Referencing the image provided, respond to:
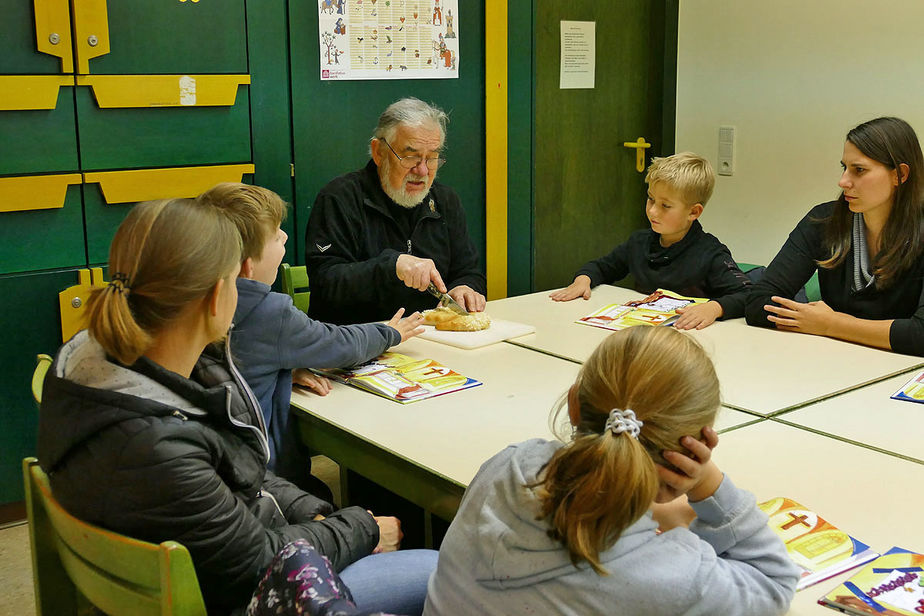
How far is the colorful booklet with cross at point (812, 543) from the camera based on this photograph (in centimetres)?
137

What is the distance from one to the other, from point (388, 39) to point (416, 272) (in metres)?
1.49

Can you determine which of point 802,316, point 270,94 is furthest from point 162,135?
point 802,316

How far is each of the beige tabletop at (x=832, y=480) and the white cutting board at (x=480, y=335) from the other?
33.9 inches

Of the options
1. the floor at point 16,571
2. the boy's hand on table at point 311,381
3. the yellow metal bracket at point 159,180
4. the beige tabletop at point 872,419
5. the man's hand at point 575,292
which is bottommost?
the floor at point 16,571

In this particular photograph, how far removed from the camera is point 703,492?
4.32 ft

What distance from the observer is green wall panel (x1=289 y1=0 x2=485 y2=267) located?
12.1ft

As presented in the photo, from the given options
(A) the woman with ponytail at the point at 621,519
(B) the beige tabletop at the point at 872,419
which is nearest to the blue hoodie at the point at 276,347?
(A) the woman with ponytail at the point at 621,519

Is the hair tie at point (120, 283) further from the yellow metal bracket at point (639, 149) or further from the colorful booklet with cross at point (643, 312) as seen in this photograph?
the yellow metal bracket at point (639, 149)

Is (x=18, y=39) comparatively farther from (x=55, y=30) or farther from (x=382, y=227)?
(x=382, y=227)

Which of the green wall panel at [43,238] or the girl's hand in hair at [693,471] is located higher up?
the green wall panel at [43,238]

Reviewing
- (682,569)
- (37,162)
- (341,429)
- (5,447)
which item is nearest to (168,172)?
(37,162)

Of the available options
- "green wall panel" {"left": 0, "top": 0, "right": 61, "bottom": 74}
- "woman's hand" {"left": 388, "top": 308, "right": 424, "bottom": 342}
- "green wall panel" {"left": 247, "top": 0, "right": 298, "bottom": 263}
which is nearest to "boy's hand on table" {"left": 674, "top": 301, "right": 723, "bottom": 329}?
"woman's hand" {"left": 388, "top": 308, "right": 424, "bottom": 342}

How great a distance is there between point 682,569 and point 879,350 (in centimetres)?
165

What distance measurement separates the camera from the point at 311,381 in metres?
2.22
